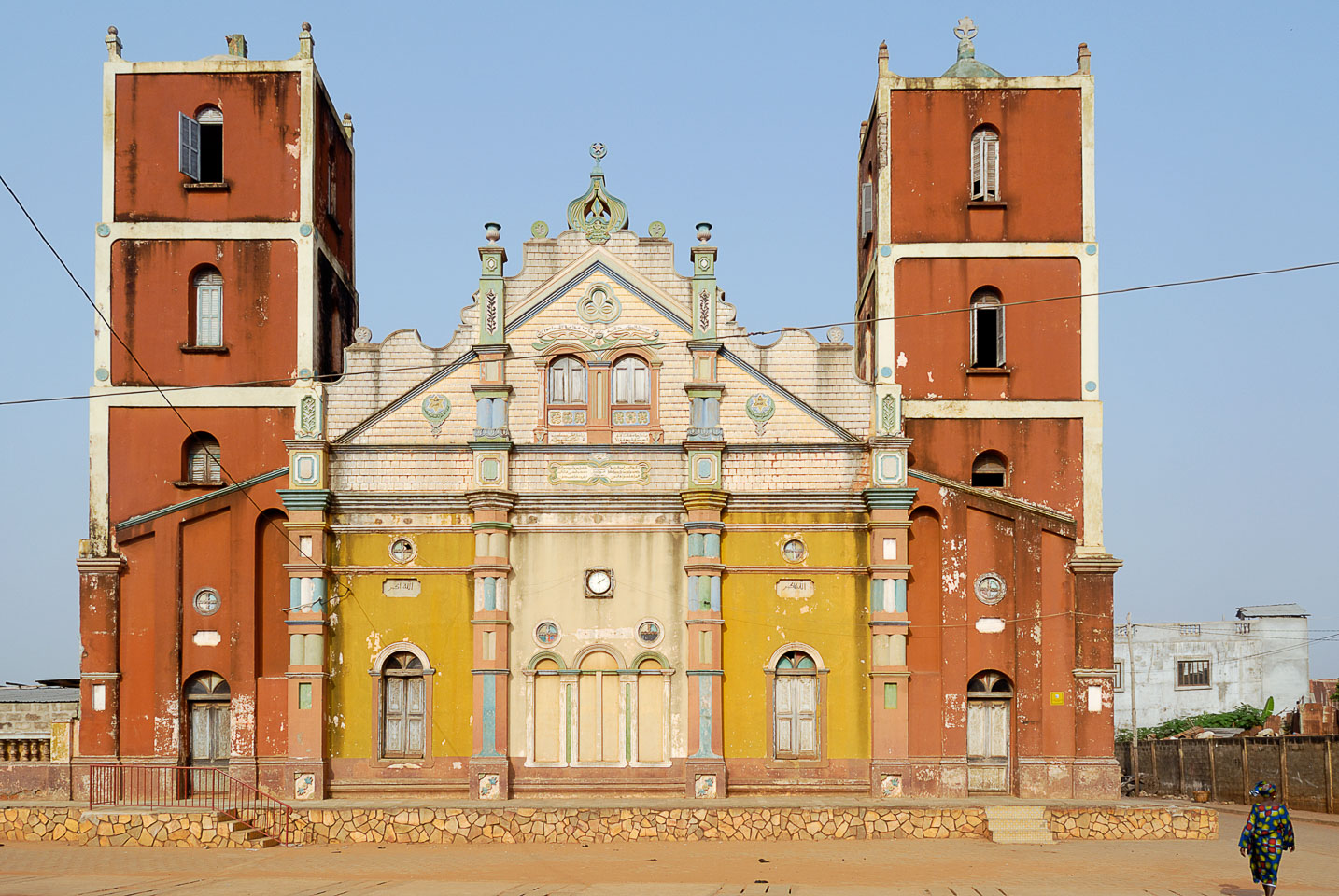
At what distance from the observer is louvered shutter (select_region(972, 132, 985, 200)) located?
32.6m

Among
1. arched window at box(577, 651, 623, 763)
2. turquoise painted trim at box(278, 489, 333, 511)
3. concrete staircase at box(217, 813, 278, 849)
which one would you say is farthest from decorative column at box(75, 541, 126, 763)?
arched window at box(577, 651, 623, 763)

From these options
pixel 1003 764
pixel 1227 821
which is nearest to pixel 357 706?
pixel 1003 764

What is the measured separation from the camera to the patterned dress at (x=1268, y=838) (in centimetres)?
1984

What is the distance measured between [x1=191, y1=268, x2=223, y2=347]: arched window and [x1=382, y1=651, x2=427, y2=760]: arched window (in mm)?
7877

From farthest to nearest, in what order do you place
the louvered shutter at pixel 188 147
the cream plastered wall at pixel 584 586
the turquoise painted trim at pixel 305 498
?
1. the louvered shutter at pixel 188 147
2. the cream plastered wall at pixel 584 586
3. the turquoise painted trim at pixel 305 498

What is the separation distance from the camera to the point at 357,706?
98.1ft

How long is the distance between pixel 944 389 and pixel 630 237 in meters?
7.08

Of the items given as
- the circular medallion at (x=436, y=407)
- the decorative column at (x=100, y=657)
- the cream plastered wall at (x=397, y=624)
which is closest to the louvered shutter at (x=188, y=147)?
the circular medallion at (x=436, y=407)

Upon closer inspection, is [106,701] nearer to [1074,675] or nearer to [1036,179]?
[1074,675]

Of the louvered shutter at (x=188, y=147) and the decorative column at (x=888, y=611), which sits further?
the louvered shutter at (x=188, y=147)

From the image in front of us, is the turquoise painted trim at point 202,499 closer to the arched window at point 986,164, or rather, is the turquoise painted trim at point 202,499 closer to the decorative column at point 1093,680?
the arched window at point 986,164

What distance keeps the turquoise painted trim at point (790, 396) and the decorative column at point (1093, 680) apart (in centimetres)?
499

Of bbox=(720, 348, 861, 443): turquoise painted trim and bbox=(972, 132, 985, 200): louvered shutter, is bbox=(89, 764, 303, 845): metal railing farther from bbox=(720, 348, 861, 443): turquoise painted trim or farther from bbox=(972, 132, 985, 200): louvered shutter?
bbox=(972, 132, 985, 200): louvered shutter

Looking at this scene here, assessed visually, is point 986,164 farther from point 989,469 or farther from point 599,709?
point 599,709
